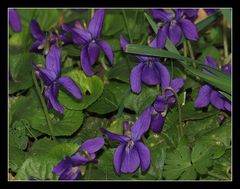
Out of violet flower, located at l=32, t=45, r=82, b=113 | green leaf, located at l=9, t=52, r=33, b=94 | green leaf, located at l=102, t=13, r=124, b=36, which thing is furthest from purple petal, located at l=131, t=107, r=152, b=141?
green leaf, located at l=102, t=13, r=124, b=36

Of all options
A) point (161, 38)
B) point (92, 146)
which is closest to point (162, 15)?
point (161, 38)

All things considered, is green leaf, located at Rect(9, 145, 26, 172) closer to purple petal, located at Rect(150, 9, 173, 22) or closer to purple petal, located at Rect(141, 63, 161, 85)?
purple petal, located at Rect(141, 63, 161, 85)

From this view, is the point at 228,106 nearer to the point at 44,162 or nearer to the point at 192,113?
the point at 192,113

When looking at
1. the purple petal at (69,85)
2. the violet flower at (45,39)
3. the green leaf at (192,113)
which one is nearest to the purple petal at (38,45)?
the violet flower at (45,39)

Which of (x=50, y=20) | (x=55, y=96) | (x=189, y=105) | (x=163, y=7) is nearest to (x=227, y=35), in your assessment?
(x=163, y=7)

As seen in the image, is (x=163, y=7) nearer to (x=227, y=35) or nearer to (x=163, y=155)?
(x=227, y=35)
